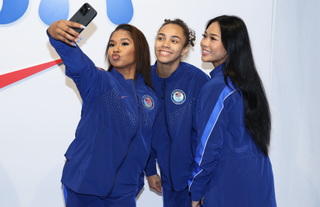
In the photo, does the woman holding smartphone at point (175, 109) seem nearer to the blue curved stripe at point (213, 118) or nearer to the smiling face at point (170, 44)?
the smiling face at point (170, 44)

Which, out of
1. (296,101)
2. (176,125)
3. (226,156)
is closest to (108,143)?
(176,125)

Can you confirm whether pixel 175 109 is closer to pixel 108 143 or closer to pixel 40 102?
pixel 108 143

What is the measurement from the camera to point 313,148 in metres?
2.28

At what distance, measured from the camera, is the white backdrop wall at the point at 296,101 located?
225 cm

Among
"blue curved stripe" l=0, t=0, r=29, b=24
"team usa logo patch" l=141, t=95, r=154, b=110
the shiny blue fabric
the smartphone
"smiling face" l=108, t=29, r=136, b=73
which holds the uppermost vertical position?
"blue curved stripe" l=0, t=0, r=29, b=24

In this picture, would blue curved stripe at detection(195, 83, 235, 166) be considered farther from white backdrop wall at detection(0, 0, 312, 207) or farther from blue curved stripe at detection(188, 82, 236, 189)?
white backdrop wall at detection(0, 0, 312, 207)

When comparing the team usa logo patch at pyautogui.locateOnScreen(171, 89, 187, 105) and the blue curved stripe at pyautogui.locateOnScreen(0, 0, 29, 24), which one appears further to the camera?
the blue curved stripe at pyautogui.locateOnScreen(0, 0, 29, 24)

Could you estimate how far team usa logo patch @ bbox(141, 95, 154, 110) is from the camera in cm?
141

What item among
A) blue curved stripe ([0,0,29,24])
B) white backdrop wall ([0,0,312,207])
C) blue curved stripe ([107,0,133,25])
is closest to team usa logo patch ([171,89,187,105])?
white backdrop wall ([0,0,312,207])

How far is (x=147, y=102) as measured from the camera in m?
1.42

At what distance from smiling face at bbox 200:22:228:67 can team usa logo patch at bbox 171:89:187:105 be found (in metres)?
0.25

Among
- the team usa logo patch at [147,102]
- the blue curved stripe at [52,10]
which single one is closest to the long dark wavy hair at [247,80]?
the team usa logo patch at [147,102]

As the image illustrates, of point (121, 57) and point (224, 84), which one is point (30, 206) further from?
point (224, 84)

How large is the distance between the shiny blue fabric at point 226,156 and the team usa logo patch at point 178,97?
31cm
